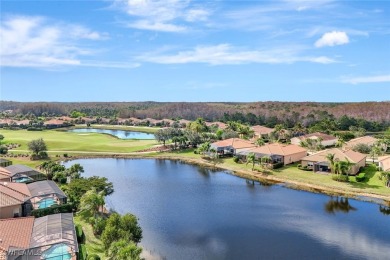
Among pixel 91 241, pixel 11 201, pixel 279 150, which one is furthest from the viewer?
pixel 279 150

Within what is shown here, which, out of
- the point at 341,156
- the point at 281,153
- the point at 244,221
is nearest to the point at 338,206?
the point at 244,221

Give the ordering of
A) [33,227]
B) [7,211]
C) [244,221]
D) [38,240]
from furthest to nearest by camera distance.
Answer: [244,221] → [7,211] → [33,227] → [38,240]

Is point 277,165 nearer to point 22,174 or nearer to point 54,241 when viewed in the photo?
point 22,174

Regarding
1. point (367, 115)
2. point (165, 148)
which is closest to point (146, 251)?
point (165, 148)

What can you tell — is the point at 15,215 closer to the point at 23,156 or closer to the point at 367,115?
the point at 23,156

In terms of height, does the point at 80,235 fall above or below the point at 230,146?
below

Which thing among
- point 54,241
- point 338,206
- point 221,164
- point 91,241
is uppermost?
point 54,241
